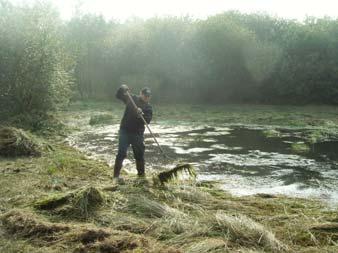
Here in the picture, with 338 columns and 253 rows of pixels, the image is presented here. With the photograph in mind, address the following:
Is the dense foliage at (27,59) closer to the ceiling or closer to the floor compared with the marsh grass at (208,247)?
closer to the ceiling

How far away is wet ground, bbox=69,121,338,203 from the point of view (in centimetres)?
1139

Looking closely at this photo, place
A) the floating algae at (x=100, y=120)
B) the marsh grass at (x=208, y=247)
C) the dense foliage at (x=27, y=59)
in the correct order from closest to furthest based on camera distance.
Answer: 1. the marsh grass at (x=208, y=247)
2. the dense foliage at (x=27, y=59)
3. the floating algae at (x=100, y=120)

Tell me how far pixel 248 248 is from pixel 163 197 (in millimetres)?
2985

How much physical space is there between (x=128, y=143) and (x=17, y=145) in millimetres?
4663

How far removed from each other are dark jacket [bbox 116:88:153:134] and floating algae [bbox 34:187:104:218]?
3.01 metres

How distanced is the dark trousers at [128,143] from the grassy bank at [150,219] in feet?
2.24

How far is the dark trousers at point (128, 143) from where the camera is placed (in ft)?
34.8

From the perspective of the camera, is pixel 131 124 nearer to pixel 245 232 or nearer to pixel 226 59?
pixel 245 232

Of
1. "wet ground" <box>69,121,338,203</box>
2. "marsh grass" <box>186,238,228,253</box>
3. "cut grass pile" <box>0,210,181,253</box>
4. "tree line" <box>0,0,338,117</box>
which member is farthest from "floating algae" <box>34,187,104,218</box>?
"tree line" <box>0,0,338,117</box>

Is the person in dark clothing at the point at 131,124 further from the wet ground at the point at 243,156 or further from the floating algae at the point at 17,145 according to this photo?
the floating algae at the point at 17,145

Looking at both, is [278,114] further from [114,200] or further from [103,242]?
[103,242]

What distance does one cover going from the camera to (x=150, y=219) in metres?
7.26

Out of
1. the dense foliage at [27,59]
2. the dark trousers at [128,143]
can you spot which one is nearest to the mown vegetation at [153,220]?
the dark trousers at [128,143]

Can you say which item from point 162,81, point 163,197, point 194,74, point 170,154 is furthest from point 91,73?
point 163,197
